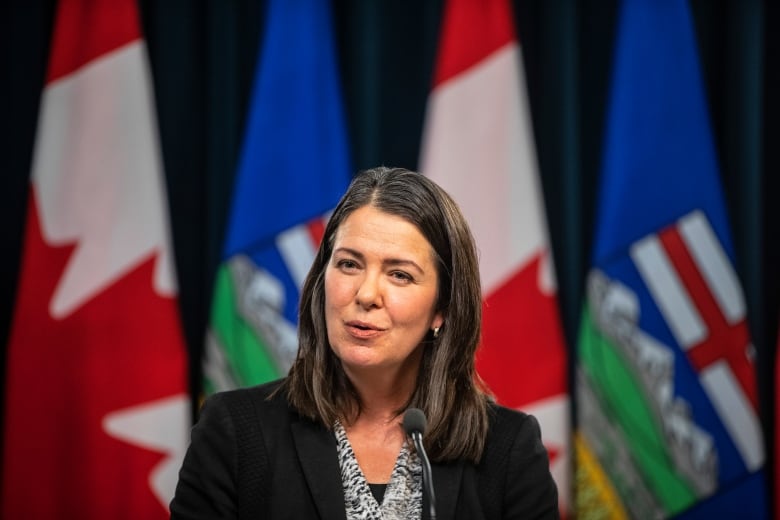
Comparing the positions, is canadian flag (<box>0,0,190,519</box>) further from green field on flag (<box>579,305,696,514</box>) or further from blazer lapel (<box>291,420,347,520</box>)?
blazer lapel (<box>291,420,347,520</box>)

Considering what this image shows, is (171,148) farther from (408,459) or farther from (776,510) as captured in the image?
(776,510)

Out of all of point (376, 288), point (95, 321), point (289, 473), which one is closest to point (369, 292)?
point (376, 288)

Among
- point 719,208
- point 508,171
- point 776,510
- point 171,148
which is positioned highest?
point 171,148

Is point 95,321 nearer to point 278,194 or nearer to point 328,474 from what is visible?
point 278,194

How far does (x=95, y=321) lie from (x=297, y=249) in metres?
0.73

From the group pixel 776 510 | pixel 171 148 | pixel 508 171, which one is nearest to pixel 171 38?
pixel 171 148

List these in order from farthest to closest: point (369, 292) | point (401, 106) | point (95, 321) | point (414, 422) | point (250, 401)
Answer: point (401, 106) → point (95, 321) → point (250, 401) → point (369, 292) → point (414, 422)

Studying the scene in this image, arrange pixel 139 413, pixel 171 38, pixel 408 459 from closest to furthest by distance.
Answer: pixel 408 459, pixel 139 413, pixel 171 38

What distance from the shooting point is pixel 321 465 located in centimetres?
166

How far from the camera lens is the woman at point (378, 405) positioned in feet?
5.40

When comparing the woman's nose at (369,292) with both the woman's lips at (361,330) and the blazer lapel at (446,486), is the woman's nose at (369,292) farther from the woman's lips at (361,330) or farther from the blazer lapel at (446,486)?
the blazer lapel at (446,486)

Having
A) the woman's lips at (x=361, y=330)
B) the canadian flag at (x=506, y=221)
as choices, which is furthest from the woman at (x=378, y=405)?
the canadian flag at (x=506, y=221)

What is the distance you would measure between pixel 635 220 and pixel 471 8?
97 centimetres

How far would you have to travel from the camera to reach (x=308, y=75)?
3318mm
